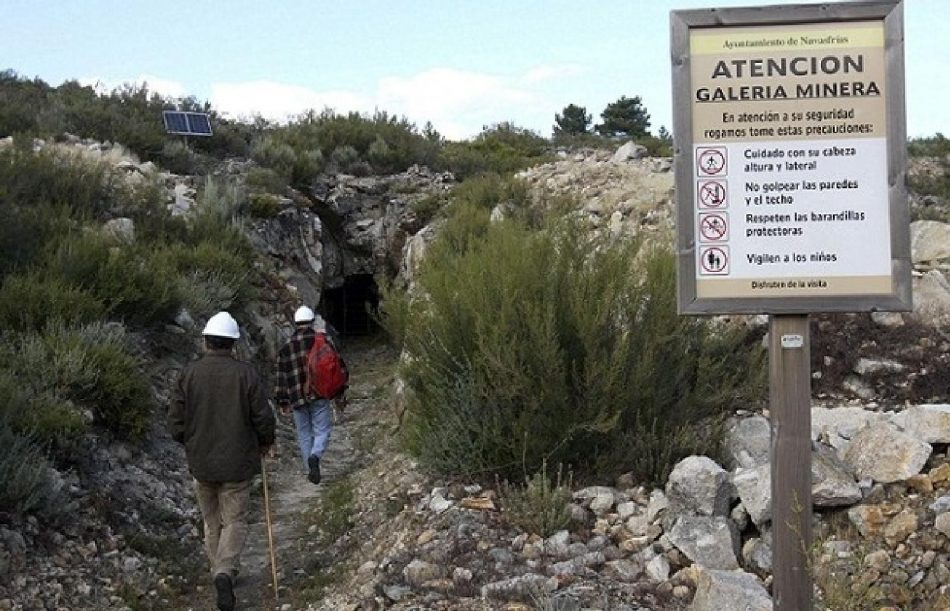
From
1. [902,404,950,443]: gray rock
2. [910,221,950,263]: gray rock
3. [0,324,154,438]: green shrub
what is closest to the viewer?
[902,404,950,443]: gray rock


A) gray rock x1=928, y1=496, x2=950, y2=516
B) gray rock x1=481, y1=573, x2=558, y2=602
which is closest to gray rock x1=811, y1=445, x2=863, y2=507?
gray rock x1=928, y1=496, x2=950, y2=516

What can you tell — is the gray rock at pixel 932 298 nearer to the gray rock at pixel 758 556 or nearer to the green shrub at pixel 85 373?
the gray rock at pixel 758 556

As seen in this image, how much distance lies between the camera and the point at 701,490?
467cm

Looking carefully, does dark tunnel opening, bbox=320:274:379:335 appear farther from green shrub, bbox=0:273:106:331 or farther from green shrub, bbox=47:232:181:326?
green shrub, bbox=0:273:106:331

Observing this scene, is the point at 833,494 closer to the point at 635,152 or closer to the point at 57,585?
the point at 57,585

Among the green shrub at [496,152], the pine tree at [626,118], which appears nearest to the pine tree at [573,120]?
the pine tree at [626,118]

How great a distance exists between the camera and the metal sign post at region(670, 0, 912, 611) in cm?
335

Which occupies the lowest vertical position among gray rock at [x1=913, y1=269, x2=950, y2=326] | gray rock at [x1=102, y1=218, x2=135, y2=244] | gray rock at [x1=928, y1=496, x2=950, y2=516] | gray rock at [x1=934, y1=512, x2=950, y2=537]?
gray rock at [x1=934, y1=512, x2=950, y2=537]

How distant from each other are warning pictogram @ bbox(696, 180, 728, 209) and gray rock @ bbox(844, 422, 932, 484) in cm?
212

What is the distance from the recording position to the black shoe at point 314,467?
758 centimetres

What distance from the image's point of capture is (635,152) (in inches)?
581

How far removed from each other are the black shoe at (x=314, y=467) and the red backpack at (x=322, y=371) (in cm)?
54

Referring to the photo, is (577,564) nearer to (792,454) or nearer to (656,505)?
(656,505)

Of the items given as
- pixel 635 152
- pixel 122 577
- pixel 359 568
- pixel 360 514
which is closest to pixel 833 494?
pixel 359 568
